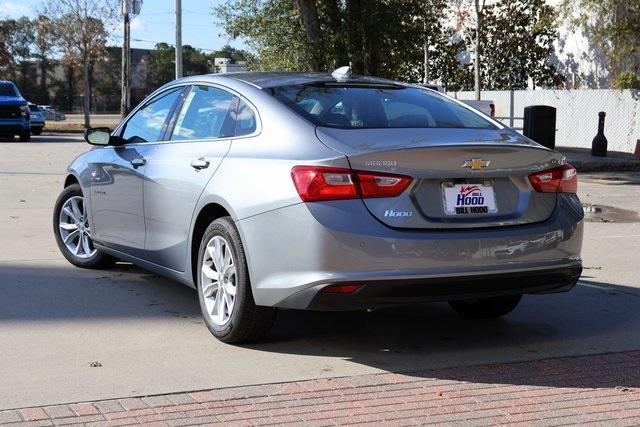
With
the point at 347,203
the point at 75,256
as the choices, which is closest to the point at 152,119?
the point at 75,256

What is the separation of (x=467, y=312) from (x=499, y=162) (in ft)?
5.06

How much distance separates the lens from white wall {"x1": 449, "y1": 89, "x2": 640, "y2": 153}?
27.9m

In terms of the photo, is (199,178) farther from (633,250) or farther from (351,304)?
(633,250)

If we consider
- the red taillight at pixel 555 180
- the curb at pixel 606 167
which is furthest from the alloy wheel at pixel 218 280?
the curb at pixel 606 167

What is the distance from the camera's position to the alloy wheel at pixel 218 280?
568 cm

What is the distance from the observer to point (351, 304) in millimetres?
5129

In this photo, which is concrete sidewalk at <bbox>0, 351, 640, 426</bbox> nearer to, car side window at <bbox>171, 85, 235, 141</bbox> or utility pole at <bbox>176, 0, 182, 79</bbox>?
car side window at <bbox>171, 85, 235, 141</bbox>

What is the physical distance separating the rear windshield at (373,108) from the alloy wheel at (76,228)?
2.82 meters

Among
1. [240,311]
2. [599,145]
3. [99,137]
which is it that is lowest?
[240,311]

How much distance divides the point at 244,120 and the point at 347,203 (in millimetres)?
1198

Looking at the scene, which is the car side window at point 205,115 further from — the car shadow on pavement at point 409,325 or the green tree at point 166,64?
the green tree at point 166,64

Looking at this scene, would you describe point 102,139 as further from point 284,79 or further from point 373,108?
point 373,108

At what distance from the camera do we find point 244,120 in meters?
5.96

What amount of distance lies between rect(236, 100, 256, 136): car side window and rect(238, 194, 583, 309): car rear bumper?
2.24 ft
